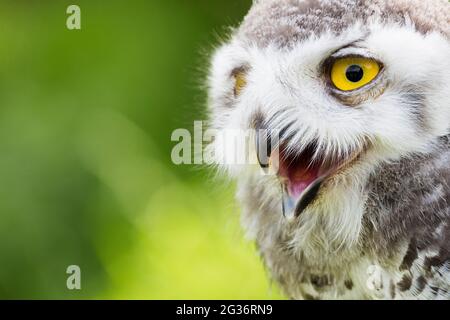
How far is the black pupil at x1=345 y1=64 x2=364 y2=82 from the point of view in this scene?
1957mm

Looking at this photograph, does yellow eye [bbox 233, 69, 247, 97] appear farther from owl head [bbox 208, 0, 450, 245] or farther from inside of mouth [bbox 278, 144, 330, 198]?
inside of mouth [bbox 278, 144, 330, 198]

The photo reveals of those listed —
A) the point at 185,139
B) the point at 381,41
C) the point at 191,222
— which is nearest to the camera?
the point at 381,41

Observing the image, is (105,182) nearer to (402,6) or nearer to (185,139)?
(185,139)

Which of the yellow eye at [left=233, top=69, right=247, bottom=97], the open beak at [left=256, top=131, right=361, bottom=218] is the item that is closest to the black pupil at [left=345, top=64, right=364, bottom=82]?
the open beak at [left=256, top=131, right=361, bottom=218]

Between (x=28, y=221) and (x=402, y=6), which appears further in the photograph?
(x=28, y=221)

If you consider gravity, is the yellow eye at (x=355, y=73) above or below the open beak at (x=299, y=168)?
above

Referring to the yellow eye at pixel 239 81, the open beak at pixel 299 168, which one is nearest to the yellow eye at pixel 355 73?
the open beak at pixel 299 168

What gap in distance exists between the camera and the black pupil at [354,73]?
1957 mm

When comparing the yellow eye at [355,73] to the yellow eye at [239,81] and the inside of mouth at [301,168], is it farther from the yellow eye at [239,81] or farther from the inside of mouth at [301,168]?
the yellow eye at [239,81]

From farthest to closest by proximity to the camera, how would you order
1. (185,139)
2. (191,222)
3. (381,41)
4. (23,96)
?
(23,96)
(191,222)
(185,139)
(381,41)

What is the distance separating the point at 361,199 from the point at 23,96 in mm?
2611

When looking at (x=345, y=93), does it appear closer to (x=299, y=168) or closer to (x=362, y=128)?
(x=362, y=128)
